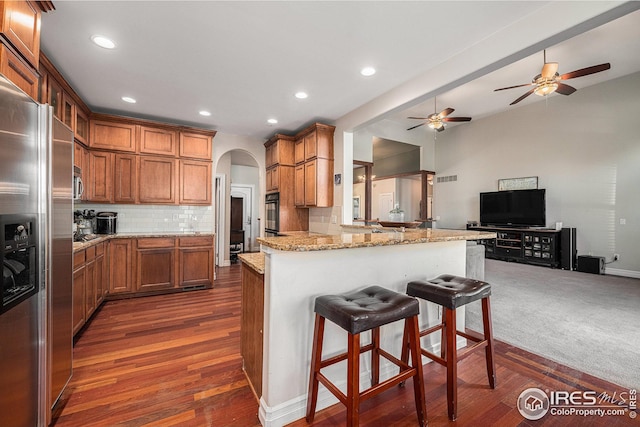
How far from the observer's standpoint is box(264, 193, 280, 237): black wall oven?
189 inches

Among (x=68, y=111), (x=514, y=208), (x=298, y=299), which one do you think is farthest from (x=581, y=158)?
(x=68, y=111)

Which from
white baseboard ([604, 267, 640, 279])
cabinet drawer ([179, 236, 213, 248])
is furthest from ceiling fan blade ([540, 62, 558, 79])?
cabinet drawer ([179, 236, 213, 248])

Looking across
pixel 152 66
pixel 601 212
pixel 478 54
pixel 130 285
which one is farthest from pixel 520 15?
pixel 601 212

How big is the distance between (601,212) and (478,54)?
524 centimetres

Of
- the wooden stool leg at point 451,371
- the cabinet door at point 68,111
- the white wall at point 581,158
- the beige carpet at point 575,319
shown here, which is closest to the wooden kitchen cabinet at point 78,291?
the cabinet door at point 68,111

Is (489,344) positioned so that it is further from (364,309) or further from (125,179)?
(125,179)

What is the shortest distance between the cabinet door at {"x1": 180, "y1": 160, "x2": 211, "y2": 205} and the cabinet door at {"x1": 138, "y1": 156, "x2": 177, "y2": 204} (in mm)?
124

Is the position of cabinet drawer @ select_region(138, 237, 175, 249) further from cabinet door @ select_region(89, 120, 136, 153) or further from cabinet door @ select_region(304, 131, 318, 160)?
cabinet door @ select_region(304, 131, 318, 160)

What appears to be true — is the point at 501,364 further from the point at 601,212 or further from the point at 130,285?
the point at 601,212

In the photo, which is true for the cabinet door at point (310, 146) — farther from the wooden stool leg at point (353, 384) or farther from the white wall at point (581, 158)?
the white wall at point (581, 158)

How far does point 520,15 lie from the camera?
2.00 metres

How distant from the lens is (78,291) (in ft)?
8.23

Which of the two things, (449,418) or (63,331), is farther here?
(63,331)

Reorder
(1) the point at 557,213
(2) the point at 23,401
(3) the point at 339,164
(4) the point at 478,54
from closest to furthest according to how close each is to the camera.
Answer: (2) the point at 23,401 → (4) the point at 478,54 → (3) the point at 339,164 → (1) the point at 557,213
